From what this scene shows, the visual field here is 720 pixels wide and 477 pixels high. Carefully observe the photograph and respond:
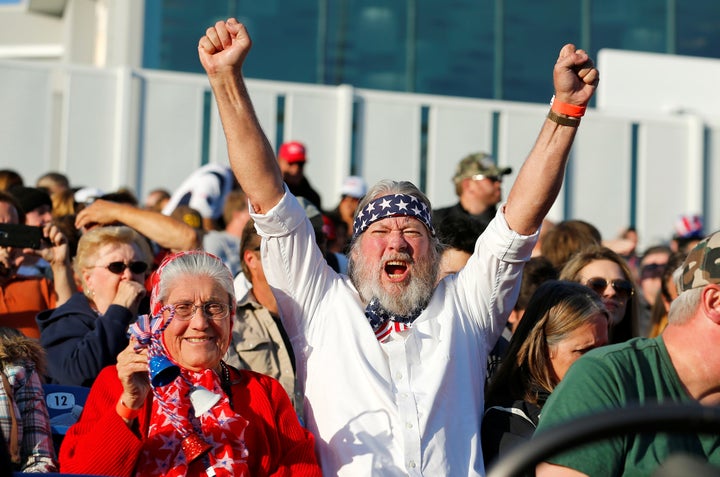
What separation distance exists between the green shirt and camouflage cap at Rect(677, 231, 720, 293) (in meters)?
0.23

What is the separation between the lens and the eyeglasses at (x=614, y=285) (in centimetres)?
545

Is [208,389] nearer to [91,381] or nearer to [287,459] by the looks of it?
[287,459]

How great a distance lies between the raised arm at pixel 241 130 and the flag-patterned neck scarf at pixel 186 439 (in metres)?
0.63

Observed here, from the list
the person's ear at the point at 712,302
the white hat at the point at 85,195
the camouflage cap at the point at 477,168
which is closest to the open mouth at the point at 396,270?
the person's ear at the point at 712,302

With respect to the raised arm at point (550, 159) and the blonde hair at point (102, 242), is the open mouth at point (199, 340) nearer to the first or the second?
the raised arm at point (550, 159)

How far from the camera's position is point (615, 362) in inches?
129

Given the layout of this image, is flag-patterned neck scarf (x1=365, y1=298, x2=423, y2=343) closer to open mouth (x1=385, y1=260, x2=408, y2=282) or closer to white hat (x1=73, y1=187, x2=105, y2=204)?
open mouth (x1=385, y1=260, x2=408, y2=282)

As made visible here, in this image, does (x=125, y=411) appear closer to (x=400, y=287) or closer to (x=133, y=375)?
(x=133, y=375)

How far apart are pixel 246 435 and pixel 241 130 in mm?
1047

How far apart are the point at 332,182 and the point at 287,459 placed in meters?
7.81

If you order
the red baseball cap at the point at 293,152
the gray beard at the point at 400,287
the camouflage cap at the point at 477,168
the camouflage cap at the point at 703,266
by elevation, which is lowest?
the gray beard at the point at 400,287

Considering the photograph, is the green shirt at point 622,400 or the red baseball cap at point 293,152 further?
the red baseball cap at point 293,152

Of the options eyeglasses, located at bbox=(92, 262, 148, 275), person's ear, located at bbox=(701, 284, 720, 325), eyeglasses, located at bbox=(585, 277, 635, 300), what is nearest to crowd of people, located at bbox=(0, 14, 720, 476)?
person's ear, located at bbox=(701, 284, 720, 325)

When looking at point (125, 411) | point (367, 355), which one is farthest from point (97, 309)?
point (367, 355)
